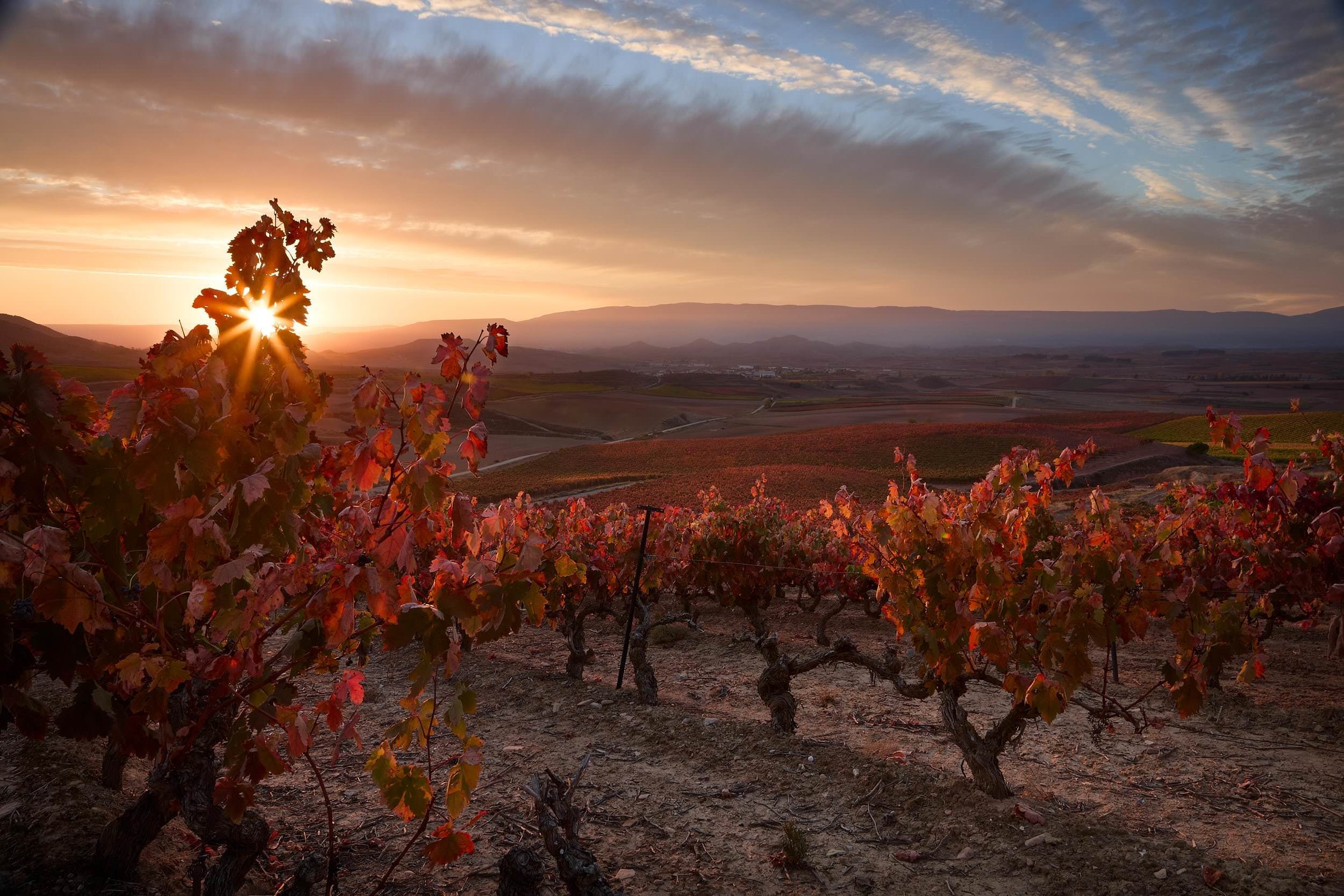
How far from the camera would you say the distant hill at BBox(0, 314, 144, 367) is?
75.6 meters

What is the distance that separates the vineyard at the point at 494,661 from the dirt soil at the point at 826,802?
0.04 meters

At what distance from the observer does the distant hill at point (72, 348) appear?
7562 centimetres

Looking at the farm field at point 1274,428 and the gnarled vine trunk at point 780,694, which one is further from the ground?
the farm field at point 1274,428

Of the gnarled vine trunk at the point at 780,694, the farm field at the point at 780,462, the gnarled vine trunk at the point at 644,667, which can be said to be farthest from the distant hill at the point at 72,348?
the gnarled vine trunk at the point at 780,694

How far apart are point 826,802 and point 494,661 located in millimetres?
6072

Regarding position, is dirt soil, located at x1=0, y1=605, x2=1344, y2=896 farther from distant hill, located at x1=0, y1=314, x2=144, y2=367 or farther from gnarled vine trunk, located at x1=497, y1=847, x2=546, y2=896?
distant hill, located at x1=0, y1=314, x2=144, y2=367

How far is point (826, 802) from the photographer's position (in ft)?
20.3

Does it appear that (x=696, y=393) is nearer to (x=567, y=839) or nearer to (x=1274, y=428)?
(x=1274, y=428)

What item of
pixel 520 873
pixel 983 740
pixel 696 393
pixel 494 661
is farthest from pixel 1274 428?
pixel 696 393

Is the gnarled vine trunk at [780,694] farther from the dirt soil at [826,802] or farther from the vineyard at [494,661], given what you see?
the dirt soil at [826,802]

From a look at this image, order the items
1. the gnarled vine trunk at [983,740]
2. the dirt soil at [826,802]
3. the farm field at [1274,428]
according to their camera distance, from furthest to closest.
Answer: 1. the farm field at [1274,428]
2. the gnarled vine trunk at [983,740]
3. the dirt soil at [826,802]

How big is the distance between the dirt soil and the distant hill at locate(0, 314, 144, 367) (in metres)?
80.2

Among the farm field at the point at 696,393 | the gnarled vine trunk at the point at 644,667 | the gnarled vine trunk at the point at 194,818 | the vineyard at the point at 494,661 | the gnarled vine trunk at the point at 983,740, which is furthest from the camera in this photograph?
the farm field at the point at 696,393


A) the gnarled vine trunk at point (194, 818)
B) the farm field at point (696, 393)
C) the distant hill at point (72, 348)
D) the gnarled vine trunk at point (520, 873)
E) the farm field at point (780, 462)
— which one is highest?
the distant hill at point (72, 348)
